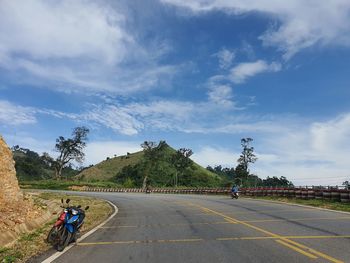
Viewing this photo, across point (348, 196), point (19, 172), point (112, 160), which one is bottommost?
point (348, 196)

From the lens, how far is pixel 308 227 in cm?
1487

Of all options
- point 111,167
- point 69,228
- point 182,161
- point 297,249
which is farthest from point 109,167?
point 297,249

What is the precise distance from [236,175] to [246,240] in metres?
108

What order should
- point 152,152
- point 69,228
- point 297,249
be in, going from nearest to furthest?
point 297,249
point 69,228
point 152,152

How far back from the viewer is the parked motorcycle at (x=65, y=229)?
37.1 feet

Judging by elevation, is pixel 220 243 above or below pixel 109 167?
below

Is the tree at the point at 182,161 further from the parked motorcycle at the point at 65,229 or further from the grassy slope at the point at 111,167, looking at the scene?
the parked motorcycle at the point at 65,229

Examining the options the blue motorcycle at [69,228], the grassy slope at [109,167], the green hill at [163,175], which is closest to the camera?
the blue motorcycle at [69,228]

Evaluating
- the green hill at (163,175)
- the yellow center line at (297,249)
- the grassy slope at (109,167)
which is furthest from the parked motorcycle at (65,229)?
the grassy slope at (109,167)

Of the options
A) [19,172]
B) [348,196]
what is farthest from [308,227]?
[19,172]

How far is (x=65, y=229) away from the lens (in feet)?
37.9

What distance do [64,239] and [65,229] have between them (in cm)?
29

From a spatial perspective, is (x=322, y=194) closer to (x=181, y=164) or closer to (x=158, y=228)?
(x=158, y=228)

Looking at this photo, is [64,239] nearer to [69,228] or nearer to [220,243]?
[69,228]
